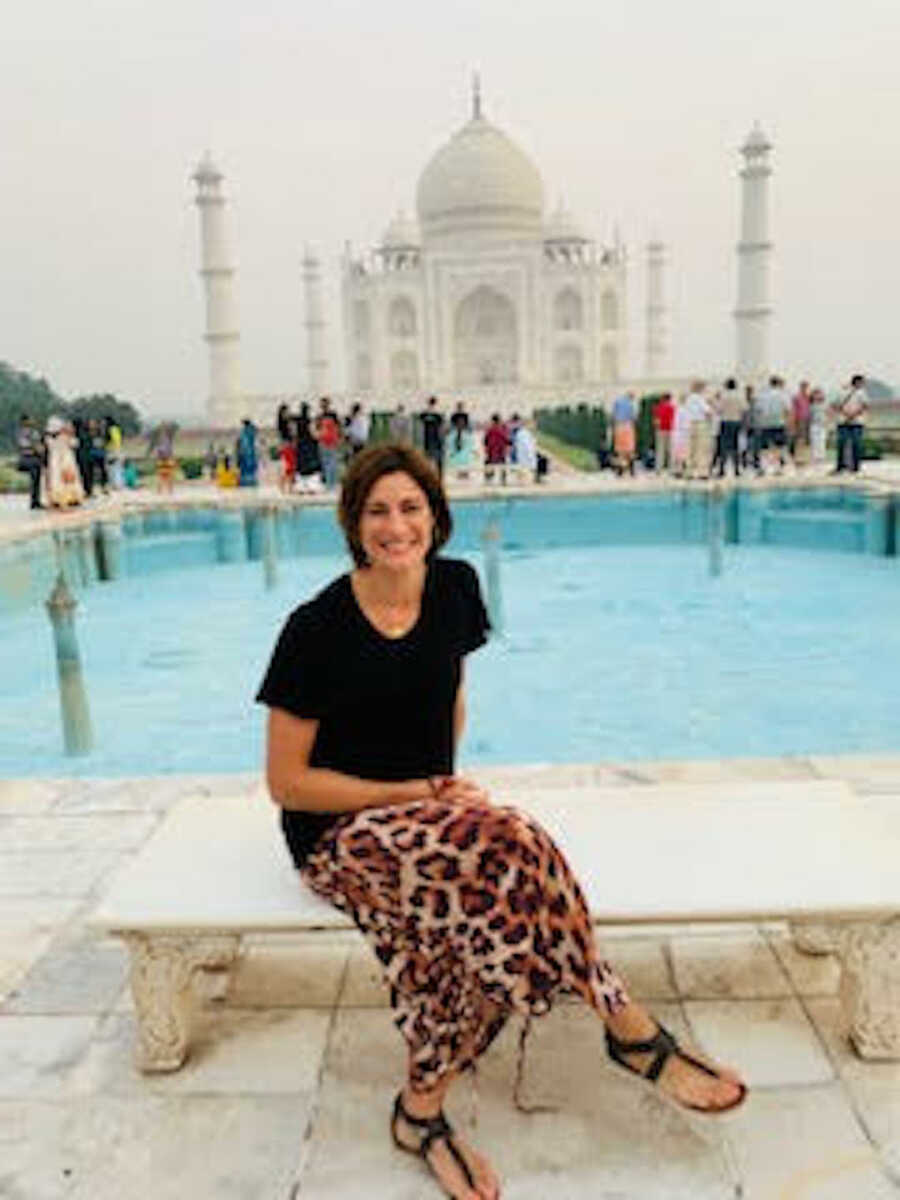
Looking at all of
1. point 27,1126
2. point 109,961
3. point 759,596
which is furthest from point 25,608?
point 27,1126

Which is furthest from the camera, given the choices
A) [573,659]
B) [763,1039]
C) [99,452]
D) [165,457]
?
[165,457]

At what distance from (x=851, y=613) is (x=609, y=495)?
14.3 ft

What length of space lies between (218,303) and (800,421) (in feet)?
71.8

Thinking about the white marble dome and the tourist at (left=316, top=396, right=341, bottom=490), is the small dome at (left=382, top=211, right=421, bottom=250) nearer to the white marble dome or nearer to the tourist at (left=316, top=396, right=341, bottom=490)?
the white marble dome

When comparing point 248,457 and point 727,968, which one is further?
point 248,457

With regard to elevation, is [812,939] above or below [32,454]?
below

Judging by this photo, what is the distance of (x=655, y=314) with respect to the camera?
44.8 meters

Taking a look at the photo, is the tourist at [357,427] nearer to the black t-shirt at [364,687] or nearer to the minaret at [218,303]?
the black t-shirt at [364,687]

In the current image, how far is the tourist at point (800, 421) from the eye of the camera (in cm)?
1511

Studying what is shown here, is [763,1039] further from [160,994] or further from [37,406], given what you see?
[37,406]

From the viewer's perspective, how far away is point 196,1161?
1942 mm

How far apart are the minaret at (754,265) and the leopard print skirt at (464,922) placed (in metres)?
30.2

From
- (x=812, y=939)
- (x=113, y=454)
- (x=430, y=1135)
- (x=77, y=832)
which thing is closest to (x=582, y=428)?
(x=113, y=454)

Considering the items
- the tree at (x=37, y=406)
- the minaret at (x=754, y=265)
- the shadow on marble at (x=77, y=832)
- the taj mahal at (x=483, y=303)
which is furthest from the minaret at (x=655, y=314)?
the shadow on marble at (x=77, y=832)
